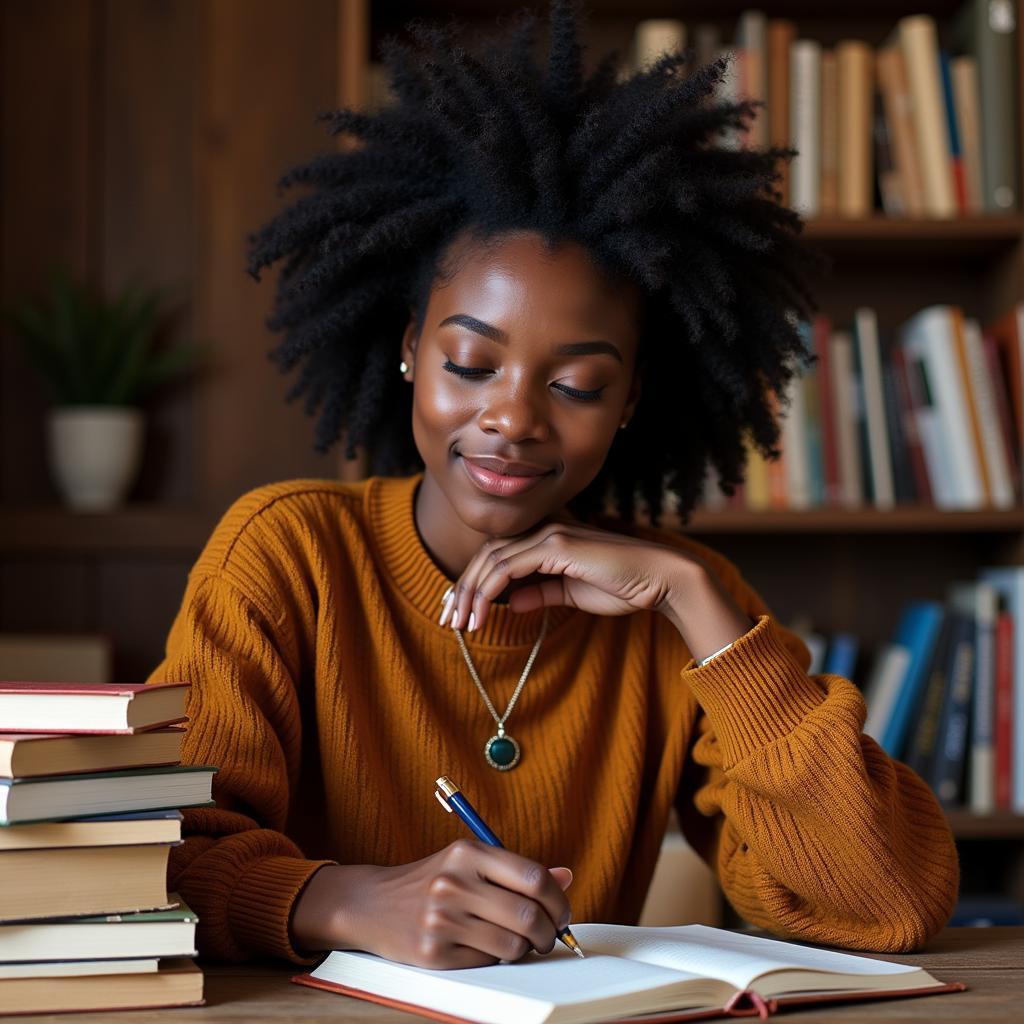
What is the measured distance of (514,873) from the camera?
0.91m

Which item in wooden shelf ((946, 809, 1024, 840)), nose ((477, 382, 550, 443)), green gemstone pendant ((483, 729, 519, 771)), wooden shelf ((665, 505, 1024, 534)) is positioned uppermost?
nose ((477, 382, 550, 443))

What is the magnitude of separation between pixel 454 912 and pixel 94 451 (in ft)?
5.35

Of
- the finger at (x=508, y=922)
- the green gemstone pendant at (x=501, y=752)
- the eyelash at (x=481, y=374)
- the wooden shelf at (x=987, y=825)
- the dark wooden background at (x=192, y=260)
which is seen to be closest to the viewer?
the finger at (x=508, y=922)

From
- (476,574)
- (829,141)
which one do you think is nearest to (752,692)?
(476,574)

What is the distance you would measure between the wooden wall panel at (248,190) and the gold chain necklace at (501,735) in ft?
3.68

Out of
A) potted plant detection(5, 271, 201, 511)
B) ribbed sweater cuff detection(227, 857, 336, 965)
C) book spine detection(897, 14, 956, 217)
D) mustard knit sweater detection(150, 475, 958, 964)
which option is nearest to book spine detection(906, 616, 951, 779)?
book spine detection(897, 14, 956, 217)

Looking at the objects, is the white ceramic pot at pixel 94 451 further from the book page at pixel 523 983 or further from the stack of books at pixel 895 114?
the book page at pixel 523 983

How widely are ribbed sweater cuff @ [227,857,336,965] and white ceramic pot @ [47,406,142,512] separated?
1467 mm

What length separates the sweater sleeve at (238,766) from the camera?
0.98 meters

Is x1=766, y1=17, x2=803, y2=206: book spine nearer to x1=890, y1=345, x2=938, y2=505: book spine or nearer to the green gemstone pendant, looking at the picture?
x1=890, y1=345, x2=938, y2=505: book spine

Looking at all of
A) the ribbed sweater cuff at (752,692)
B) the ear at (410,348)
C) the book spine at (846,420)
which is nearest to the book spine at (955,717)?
→ the book spine at (846,420)

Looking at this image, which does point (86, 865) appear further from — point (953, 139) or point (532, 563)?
point (953, 139)

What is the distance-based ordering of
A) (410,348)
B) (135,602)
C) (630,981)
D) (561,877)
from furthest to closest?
(135,602)
(410,348)
(561,877)
(630,981)

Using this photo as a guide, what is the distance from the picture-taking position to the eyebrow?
121cm
